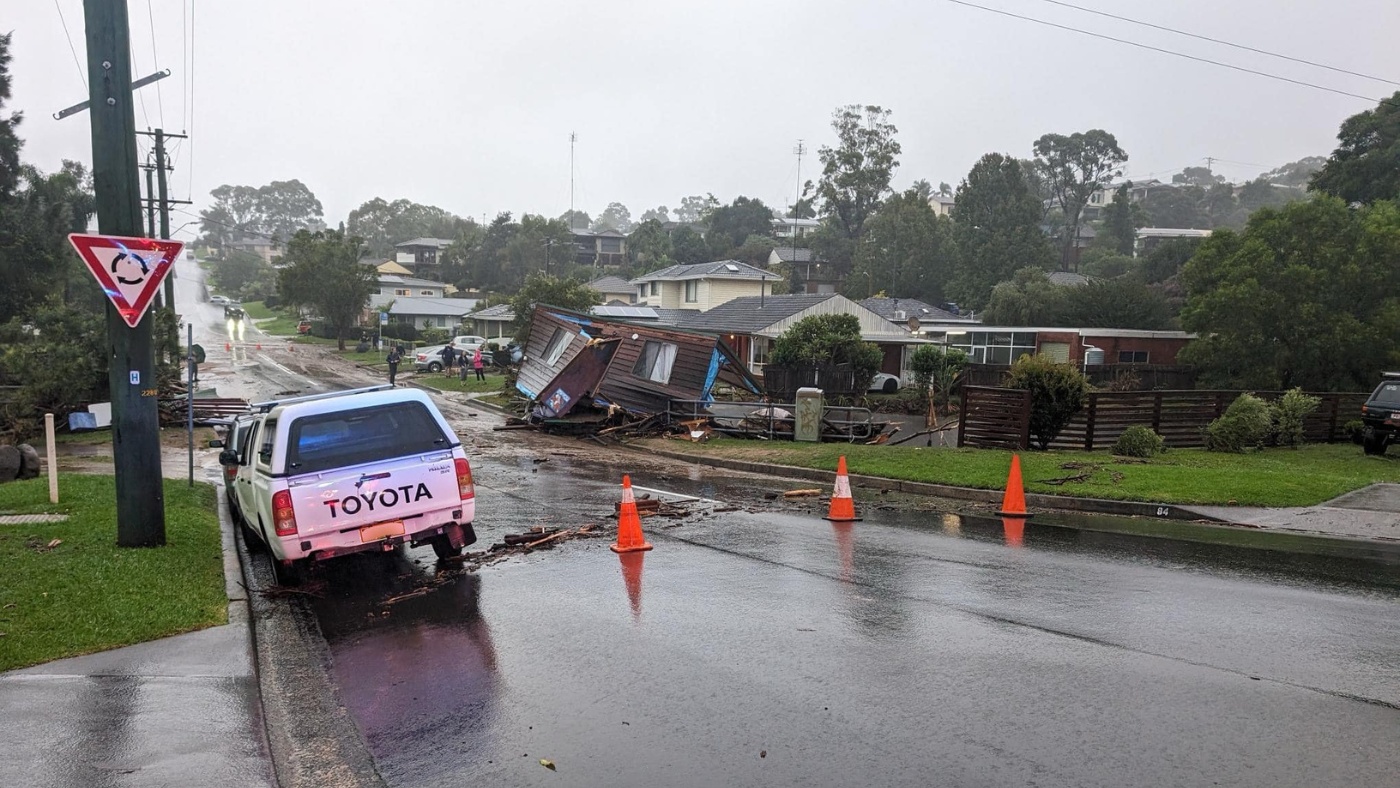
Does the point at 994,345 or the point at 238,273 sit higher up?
the point at 238,273

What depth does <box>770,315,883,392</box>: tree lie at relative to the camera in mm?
34656

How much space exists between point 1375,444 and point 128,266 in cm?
2253

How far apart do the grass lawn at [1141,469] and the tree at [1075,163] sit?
76495mm

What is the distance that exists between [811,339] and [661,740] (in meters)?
30.2

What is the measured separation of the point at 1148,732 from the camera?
17.3 feet

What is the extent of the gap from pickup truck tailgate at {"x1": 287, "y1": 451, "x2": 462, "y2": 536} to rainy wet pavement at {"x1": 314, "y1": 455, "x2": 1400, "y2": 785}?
756 millimetres

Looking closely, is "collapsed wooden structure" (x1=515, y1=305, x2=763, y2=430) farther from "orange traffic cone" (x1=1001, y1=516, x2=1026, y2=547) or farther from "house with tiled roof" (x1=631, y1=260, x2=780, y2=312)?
"house with tiled roof" (x1=631, y1=260, x2=780, y2=312)

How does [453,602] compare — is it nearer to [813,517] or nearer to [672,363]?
[813,517]

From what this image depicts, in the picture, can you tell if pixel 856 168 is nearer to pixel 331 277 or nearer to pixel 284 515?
pixel 331 277

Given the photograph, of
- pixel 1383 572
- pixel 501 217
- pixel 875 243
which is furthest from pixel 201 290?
pixel 1383 572

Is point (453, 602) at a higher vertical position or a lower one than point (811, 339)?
lower

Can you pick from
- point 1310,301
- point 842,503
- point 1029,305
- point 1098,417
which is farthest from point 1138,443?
point 1029,305

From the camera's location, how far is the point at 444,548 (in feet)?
31.9

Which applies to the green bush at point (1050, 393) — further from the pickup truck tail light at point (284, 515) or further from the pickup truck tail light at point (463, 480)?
the pickup truck tail light at point (284, 515)
